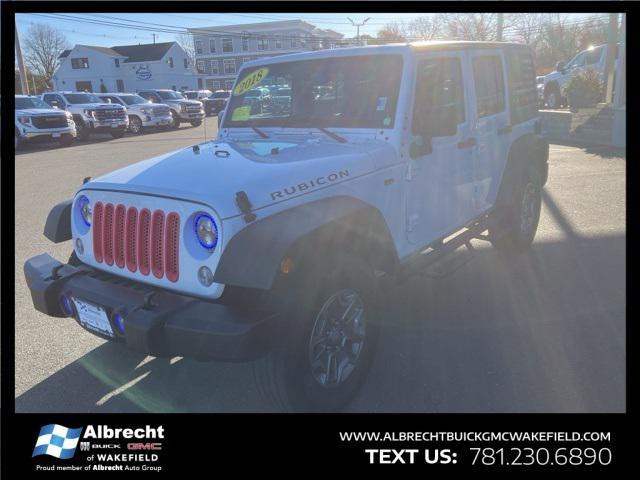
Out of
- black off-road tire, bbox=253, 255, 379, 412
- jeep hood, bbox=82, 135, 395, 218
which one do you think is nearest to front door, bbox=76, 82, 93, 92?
jeep hood, bbox=82, 135, 395, 218

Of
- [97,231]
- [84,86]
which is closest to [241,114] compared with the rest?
[97,231]

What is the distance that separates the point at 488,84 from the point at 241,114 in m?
2.29

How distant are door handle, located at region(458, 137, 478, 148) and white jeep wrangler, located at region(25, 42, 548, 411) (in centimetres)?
2

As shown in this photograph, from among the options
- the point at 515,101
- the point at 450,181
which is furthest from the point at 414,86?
the point at 515,101

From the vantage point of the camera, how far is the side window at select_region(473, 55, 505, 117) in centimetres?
468

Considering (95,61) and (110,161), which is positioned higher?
(95,61)

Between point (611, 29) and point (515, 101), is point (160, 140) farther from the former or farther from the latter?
point (515, 101)

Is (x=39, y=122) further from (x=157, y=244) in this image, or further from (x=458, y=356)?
(x=458, y=356)

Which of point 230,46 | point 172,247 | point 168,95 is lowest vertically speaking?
point 172,247

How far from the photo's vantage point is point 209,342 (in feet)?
8.30

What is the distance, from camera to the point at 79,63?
63625 millimetres

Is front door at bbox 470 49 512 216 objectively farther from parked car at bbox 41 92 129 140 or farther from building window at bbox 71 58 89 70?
building window at bbox 71 58 89 70
